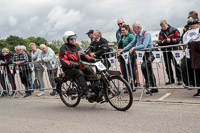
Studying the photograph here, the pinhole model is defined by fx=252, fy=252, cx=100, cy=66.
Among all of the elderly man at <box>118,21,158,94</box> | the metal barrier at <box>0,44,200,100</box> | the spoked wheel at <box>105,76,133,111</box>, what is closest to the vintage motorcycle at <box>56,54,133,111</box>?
the spoked wheel at <box>105,76,133,111</box>

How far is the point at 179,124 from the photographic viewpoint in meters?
4.45

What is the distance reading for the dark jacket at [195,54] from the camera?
235 inches

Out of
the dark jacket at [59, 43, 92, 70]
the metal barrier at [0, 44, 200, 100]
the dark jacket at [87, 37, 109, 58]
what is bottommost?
the metal barrier at [0, 44, 200, 100]

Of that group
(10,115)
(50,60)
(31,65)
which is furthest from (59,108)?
(31,65)

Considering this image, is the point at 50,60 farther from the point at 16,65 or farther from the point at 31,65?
the point at 16,65

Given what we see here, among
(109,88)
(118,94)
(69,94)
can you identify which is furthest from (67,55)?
(118,94)

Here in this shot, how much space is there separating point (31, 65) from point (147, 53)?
188 inches

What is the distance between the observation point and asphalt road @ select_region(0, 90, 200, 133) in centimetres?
447

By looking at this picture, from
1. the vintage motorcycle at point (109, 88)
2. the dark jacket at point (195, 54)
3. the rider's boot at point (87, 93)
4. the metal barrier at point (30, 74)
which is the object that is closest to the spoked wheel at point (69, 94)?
the vintage motorcycle at point (109, 88)

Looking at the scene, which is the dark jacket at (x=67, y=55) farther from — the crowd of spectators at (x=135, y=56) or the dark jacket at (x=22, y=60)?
the dark jacket at (x=22, y=60)

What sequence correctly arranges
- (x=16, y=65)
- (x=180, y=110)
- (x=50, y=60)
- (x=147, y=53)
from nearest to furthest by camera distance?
(x=180, y=110)
(x=147, y=53)
(x=50, y=60)
(x=16, y=65)

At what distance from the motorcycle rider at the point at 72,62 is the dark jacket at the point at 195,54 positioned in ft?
7.66

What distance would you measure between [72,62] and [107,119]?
5.64 feet

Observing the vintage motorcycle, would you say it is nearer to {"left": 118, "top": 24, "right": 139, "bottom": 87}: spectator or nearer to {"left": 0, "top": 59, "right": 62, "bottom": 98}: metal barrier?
{"left": 118, "top": 24, "right": 139, "bottom": 87}: spectator
